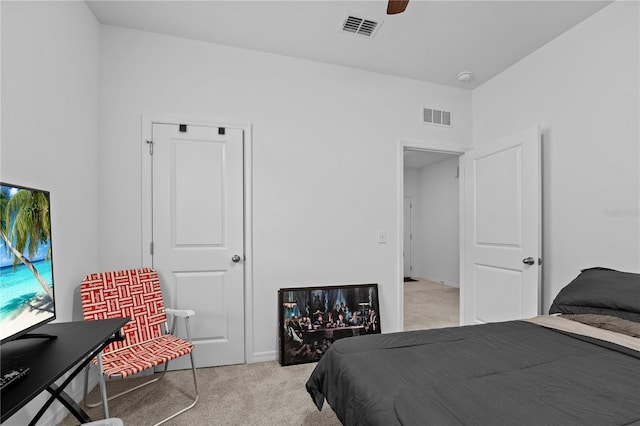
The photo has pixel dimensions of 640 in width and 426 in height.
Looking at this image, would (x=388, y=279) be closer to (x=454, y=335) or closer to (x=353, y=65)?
(x=454, y=335)

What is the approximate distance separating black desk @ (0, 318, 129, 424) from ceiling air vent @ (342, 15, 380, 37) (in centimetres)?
254

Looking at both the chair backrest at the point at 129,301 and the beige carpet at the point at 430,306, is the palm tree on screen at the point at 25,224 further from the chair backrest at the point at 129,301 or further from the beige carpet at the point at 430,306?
the beige carpet at the point at 430,306

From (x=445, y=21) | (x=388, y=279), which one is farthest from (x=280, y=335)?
(x=445, y=21)

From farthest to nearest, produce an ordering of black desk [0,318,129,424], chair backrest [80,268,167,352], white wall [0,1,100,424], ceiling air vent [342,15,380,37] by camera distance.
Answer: ceiling air vent [342,15,380,37] → chair backrest [80,268,167,352] → white wall [0,1,100,424] → black desk [0,318,129,424]

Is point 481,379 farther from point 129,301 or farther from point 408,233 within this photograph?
point 408,233

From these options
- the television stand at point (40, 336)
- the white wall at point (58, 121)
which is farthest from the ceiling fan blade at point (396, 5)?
the television stand at point (40, 336)

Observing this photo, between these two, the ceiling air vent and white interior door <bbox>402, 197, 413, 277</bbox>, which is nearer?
the ceiling air vent

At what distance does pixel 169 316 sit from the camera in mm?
2703

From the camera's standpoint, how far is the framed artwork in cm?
285

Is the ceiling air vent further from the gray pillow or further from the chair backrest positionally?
the chair backrest

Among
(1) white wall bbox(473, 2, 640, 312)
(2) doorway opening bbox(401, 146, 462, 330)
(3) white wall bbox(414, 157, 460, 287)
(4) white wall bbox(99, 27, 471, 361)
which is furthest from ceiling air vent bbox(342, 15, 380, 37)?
(3) white wall bbox(414, 157, 460, 287)

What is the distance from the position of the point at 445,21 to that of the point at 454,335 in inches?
89.4

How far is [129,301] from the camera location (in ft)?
7.69

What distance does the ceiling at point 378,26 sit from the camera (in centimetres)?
234
